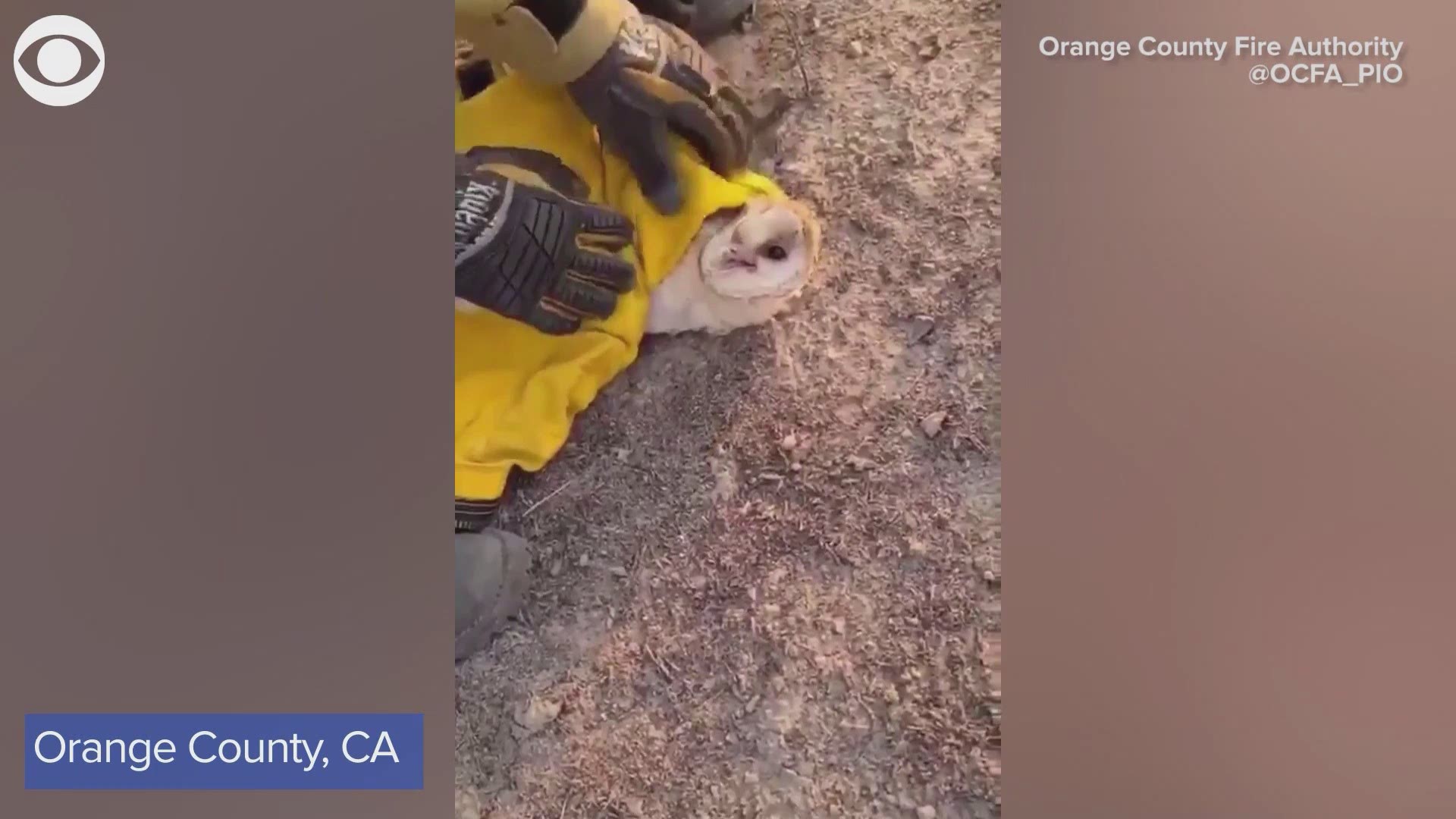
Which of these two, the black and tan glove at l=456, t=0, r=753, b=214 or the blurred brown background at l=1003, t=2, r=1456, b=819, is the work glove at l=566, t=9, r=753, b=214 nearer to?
the black and tan glove at l=456, t=0, r=753, b=214

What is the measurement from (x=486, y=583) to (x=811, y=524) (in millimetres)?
271

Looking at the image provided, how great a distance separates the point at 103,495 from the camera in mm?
864

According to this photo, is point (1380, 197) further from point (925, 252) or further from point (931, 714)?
point (931, 714)

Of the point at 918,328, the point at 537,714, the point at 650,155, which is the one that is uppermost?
the point at 650,155

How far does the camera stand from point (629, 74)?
0.85m

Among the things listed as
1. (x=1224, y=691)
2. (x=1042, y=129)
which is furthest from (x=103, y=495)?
(x=1224, y=691)

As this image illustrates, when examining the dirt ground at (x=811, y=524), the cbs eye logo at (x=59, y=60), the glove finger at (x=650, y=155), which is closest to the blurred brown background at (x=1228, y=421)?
the dirt ground at (x=811, y=524)

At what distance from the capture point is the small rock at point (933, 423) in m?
0.87

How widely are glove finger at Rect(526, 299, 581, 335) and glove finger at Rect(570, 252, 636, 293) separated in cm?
3

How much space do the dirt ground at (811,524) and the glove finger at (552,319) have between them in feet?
0.24

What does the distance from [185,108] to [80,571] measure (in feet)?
1.25

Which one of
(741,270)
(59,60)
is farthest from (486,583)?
(59,60)

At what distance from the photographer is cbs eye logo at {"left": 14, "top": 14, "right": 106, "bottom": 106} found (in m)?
0.85

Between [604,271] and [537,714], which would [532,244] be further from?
[537,714]
